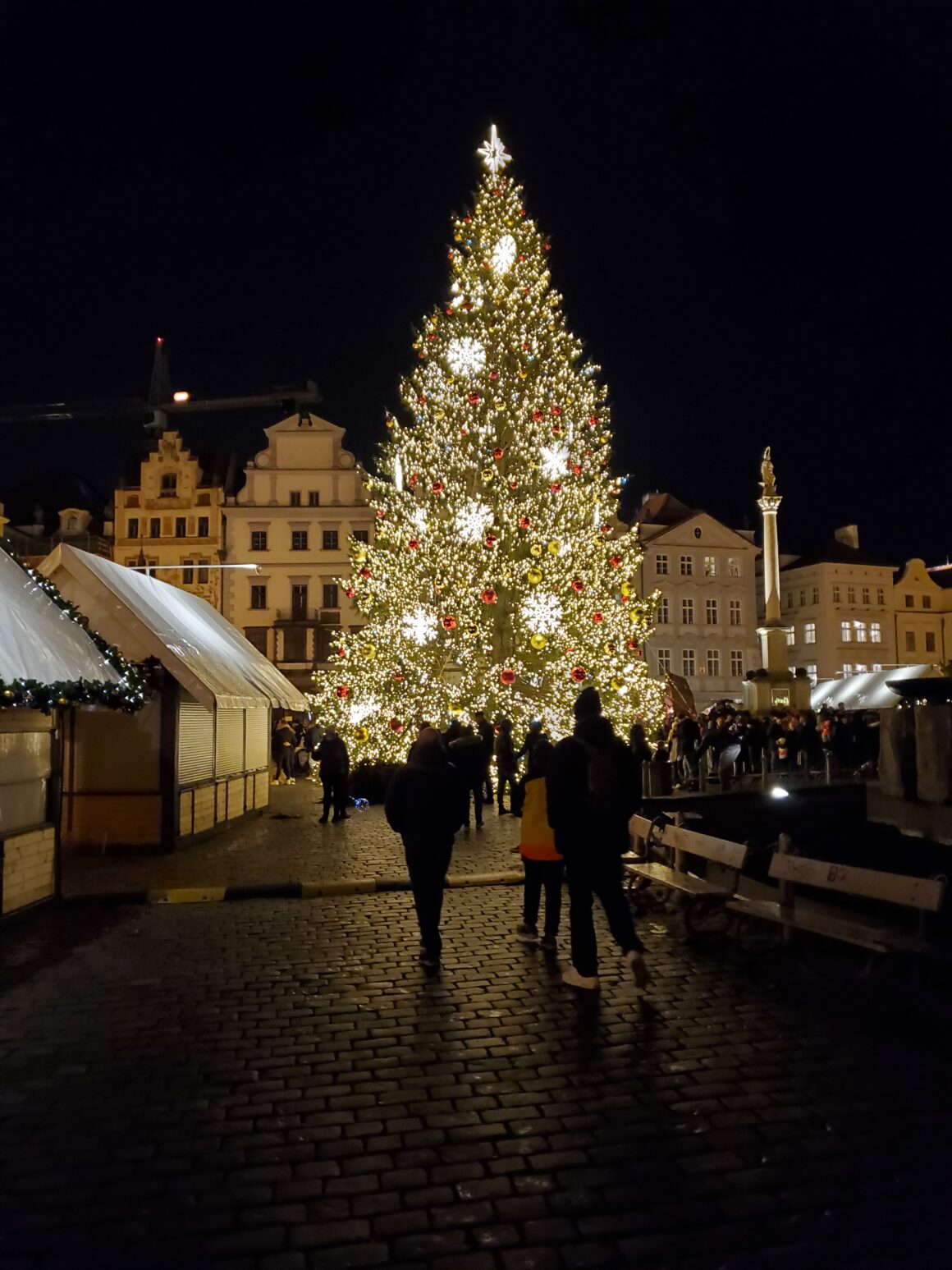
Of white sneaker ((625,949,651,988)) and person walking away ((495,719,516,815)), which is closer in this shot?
white sneaker ((625,949,651,988))

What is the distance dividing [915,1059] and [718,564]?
57873 millimetres

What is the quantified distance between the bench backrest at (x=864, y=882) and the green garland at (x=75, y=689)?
6.08 m

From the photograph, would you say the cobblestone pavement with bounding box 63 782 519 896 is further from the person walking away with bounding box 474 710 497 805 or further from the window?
the window

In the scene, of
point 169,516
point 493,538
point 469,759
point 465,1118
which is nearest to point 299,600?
point 169,516

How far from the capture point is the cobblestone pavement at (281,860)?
38.0 feet

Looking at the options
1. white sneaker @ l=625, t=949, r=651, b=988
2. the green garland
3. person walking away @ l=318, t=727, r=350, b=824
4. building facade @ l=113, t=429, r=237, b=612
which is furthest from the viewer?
building facade @ l=113, t=429, r=237, b=612

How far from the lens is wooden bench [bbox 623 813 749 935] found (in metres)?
8.49

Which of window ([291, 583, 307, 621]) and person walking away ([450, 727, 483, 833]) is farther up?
window ([291, 583, 307, 621])

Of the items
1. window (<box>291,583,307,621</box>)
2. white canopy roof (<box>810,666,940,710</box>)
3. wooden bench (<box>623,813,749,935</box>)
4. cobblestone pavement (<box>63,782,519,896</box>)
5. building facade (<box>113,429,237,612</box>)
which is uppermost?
building facade (<box>113,429,237,612</box>)

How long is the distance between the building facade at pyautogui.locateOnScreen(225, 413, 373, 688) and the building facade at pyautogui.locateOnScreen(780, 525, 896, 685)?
106ft

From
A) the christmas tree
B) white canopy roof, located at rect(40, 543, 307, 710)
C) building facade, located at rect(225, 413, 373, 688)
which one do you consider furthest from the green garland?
building facade, located at rect(225, 413, 373, 688)

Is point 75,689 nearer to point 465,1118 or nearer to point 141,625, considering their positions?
point 141,625

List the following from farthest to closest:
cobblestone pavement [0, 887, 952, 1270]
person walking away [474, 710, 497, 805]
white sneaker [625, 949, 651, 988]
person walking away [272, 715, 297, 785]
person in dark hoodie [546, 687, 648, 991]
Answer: person walking away [272, 715, 297, 785] → person walking away [474, 710, 497, 805] → person in dark hoodie [546, 687, 648, 991] → white sneaker [625, 949, 651, 988] → cobblestone pavement [0, 887, 952, 1270]

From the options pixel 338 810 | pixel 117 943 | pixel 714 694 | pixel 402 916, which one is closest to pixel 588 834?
pixel 402 916
